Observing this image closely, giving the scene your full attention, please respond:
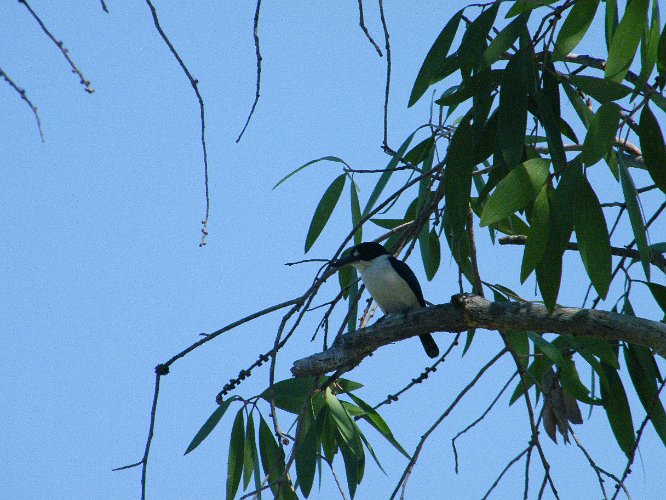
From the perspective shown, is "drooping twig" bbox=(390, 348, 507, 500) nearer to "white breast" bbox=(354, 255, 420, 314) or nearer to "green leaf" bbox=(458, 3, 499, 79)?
"green leaf" bbox=(458, 3, 499, 79)

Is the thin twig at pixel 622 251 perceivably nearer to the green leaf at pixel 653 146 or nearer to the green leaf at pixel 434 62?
the green leaf at pixel 653 146

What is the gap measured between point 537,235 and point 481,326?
519 mm

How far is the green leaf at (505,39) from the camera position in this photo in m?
2.82

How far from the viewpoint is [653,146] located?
2617 millimetres

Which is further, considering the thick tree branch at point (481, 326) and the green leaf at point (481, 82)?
the green leaf at point (481, 82)

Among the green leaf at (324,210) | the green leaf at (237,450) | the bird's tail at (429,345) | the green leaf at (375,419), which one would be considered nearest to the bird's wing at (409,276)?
→ the bird's tail at (429,345)

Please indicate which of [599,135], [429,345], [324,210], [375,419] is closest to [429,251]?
[324,210]

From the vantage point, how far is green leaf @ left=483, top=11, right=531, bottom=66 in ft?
9.27

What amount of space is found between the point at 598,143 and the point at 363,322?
1312 millimetres

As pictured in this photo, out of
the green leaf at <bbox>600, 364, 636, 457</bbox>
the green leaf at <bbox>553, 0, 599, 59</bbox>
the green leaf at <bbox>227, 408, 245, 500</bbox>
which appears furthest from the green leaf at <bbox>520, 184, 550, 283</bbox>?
the green leaf at <bbox>227, 408, 245, 500</bbox>

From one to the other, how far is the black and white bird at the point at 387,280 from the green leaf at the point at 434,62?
1.71 metres

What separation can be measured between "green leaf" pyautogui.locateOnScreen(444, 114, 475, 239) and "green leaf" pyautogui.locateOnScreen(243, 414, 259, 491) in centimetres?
122

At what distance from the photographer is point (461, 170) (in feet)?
8.98

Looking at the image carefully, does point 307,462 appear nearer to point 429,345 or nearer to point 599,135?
point 599,135
